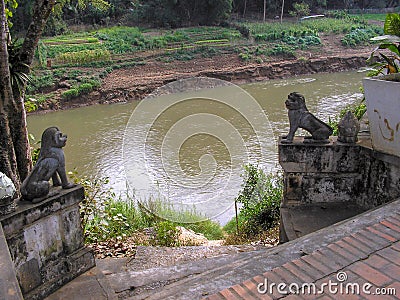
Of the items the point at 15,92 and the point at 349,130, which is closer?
the point at 349,130

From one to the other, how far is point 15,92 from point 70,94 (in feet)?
53.0

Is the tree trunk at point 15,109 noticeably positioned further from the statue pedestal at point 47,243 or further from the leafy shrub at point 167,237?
the leafy shrub at point 167,237

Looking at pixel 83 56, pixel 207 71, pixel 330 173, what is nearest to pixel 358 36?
pixel 207 71

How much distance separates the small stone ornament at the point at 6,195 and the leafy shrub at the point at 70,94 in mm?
18341

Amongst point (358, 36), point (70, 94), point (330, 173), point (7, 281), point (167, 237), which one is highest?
point (358, 36)

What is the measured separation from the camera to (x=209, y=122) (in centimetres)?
1504

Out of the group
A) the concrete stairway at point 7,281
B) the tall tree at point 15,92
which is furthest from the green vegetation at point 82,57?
the concrete stairway at point 7,281

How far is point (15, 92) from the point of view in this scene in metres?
4.48

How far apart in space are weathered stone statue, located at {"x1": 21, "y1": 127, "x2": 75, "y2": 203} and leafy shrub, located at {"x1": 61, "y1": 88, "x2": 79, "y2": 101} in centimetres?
1787

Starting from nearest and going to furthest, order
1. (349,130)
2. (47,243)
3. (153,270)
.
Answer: (47,243)
(153,270)
(349,130)

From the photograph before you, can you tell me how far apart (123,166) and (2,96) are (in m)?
6.79

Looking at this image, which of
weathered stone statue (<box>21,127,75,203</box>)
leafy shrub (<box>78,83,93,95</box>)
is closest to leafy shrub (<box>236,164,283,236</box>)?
weathered stone statue (<box>21,127,75,203</box>)

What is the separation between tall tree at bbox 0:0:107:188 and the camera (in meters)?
4.09

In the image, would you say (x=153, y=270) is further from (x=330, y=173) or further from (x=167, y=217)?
(x=167, y=217)
